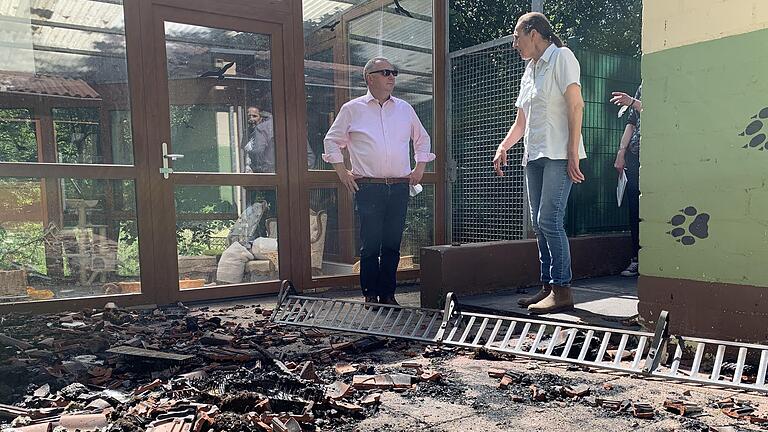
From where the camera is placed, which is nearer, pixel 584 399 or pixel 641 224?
pixel 584 399

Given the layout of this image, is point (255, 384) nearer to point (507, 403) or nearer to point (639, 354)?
point (507, 403)

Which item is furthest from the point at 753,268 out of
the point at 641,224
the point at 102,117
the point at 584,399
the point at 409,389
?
the point at 102,117

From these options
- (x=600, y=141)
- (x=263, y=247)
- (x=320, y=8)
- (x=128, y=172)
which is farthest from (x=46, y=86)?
(x=600, y=141)

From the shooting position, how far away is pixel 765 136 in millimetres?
2652

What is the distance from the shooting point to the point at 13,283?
14.1 feet

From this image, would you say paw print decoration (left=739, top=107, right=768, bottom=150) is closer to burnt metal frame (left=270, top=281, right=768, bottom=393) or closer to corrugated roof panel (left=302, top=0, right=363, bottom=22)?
burnt metal frame (left=270, top=281, right=768, bottom=393)

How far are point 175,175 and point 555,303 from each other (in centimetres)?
334

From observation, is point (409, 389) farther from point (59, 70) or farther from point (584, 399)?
point (59, 70)

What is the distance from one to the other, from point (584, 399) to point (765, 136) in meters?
1.55

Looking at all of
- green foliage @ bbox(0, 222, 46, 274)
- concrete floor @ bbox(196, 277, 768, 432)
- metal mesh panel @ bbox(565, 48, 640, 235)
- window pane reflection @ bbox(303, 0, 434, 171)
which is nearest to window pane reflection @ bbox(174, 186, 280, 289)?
window pane reflection @ bbox(303, 0, 434, 171)

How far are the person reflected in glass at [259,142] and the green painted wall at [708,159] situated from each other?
334cm

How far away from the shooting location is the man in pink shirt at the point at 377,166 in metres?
4.18

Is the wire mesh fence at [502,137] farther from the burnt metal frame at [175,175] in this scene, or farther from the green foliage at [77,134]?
the green foliage at [77,134]

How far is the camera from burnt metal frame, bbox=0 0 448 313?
178 inches
